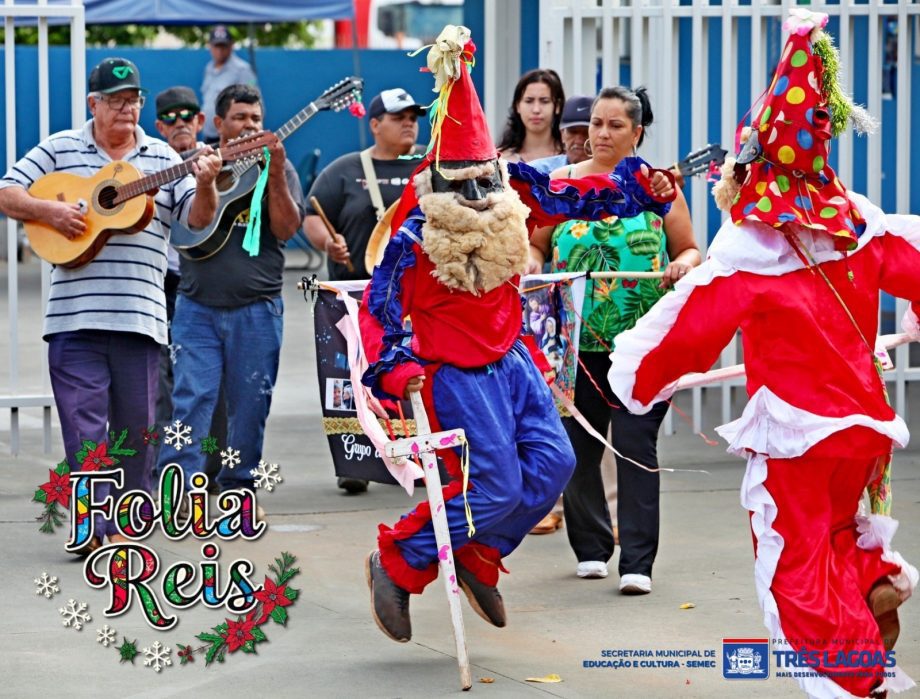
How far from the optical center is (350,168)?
8.36 m

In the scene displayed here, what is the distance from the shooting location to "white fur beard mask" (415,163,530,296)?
17.2 ft

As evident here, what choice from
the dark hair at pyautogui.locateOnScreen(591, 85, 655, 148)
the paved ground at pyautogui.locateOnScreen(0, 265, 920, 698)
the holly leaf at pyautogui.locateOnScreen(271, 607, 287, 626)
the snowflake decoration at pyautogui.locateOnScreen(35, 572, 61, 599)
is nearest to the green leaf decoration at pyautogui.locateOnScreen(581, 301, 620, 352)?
the dark hair at pyautogui.locateOnScreen(591, 85, 655, 148)

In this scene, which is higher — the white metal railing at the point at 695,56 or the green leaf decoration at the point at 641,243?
the white metal railing at the point at 695,56

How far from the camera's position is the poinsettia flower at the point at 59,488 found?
6.34 m

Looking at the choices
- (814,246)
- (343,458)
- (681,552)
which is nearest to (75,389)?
(343,458)

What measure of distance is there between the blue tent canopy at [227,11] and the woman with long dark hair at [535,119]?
10.5 meters

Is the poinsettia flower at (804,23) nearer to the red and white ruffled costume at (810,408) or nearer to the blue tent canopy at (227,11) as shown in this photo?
the red and white ruffled costume at (810,408)

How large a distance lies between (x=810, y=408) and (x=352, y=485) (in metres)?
3.93

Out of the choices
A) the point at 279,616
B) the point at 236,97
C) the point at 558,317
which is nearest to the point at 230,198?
the point at 236,97

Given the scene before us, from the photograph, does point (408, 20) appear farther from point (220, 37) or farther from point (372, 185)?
point (372, 185)

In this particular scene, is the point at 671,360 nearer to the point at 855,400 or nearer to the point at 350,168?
the point at 855,400

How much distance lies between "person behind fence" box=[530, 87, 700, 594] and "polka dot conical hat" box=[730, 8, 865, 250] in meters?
1.40

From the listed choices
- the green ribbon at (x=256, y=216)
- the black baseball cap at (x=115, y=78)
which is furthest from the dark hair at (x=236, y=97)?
the black baseball cap at (x=115, y=78)

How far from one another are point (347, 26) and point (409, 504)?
18199 millimetres
